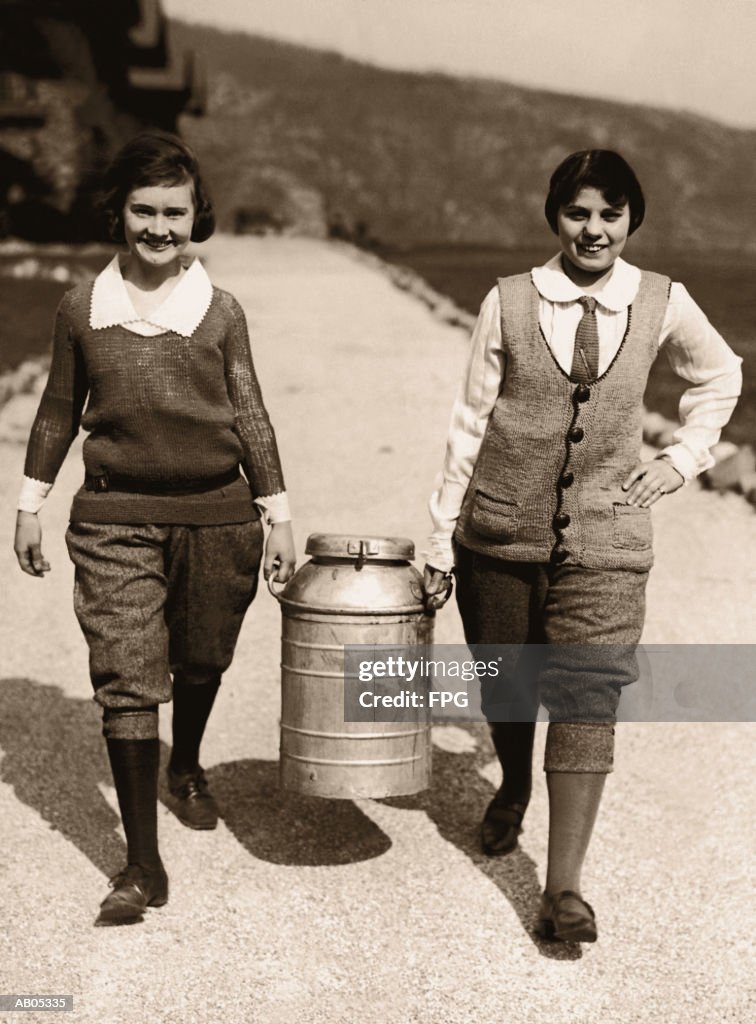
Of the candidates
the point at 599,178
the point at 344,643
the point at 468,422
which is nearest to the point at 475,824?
the point at 344,643

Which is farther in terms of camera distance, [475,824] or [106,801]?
[106,801]

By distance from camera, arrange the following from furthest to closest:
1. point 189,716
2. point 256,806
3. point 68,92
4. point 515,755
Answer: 1. point 68,92
2. point 256,806
3. point 189,716
4. point 515,755

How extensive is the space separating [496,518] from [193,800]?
133cm

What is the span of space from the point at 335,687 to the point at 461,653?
2.35 m

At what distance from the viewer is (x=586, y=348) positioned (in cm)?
377

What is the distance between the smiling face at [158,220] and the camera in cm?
382

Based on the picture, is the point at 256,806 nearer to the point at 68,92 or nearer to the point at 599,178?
the point at 599,178

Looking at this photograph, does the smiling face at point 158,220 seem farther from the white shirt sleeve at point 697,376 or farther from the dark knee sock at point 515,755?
the dark knee sock at point 515,755

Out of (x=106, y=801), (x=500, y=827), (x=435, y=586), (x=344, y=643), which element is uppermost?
(x=435, y=586)

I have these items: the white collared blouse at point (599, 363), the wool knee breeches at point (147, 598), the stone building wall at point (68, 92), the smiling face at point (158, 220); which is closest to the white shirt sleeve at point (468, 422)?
the white collared blouse at point (599, 363)

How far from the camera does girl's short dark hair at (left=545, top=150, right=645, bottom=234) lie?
3.70 meters

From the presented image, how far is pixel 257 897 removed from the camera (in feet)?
13.2

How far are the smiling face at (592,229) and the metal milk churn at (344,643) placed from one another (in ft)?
2.78

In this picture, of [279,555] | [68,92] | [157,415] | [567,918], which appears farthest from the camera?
[68,92]
